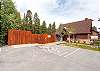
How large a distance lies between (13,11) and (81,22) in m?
24.7

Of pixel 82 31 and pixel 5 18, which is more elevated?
pixel 5 18

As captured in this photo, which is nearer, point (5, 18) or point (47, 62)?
point (47, 62)

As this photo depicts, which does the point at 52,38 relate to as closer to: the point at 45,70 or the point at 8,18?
the point at 8,18

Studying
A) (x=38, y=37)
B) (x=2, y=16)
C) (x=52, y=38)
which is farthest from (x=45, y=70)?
(x=52, y=38)

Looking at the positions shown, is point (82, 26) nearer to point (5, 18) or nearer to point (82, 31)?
point (82, 31)

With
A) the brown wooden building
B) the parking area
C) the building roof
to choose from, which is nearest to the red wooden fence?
the brown wooden building

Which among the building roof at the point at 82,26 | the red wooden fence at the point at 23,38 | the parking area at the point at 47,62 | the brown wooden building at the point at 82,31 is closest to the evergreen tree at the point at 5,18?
the red wooden fence at the point at 23,38

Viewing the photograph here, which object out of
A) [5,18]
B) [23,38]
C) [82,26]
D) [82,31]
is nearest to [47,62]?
[5,18]

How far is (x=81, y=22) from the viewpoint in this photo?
5709 cm

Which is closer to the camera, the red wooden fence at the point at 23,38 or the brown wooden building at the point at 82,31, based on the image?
the red wooden fence at the point at 23,38

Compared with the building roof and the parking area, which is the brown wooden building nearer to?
the building roof

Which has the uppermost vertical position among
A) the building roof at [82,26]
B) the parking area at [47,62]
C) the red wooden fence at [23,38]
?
the building roof at [82,26]

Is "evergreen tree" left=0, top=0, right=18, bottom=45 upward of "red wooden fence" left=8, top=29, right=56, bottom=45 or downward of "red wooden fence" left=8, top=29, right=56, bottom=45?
upward

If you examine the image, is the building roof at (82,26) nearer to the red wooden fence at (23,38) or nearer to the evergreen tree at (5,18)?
the red wooden fence at (23,38)
